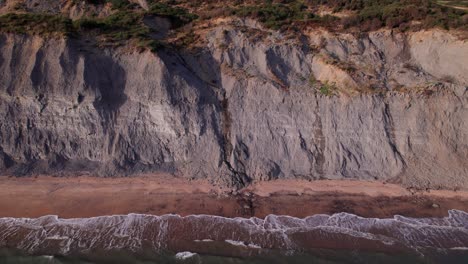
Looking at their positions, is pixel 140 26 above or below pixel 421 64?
above

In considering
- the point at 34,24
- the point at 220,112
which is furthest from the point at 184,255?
the point at 34,24

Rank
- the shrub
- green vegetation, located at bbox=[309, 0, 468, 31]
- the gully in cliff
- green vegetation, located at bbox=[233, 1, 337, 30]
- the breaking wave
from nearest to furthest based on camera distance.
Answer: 1. the breaking wave
2. the gully in cliff
3. the shrub
4. green vegetation, located at bbox=[309, 0, 468, 31]
5. green vegetation, located at bbox=[233, 1, 337, 30]

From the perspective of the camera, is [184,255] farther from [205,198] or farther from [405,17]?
[405,17]

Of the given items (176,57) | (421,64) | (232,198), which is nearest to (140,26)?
(176,57)

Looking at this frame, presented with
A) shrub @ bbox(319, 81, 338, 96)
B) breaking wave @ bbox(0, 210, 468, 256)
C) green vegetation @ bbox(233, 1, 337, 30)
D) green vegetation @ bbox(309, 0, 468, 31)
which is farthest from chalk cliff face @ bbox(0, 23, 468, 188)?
green vegetation @ bbox(233, 1, 337, 30)

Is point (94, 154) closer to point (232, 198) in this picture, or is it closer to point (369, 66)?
point (232, 198)

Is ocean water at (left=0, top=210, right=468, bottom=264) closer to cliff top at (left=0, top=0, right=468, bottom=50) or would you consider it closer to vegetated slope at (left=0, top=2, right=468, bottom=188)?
vegetated slope at (left=0, top=2, right=468, bottom=188)

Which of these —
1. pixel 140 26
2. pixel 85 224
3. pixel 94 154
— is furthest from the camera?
pixel 140 26
